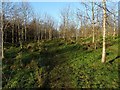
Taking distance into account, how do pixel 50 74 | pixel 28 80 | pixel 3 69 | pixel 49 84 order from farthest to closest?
pixel 3 69 < pixel 50 74 < pixel 28 80 < pixel 49 84

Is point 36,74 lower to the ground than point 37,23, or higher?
lower

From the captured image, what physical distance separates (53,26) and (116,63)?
71.4 metres

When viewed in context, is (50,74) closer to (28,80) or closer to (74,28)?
(28,80)

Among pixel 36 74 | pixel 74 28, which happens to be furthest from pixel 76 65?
pixel 74 28

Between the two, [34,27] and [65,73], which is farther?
[34,27]

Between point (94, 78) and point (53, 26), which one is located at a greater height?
point (53, 26)

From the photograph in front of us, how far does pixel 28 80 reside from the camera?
20.1m

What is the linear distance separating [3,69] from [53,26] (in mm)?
69503

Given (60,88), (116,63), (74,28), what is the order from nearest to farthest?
(60,88)
(116,63)
(74,28)

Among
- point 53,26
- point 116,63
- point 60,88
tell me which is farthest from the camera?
point 53,26

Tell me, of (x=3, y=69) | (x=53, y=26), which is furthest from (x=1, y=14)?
(x=53, y=26)

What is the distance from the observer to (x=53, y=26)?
93750 mm

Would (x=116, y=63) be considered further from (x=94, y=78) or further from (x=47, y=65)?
(x=47, y=65)

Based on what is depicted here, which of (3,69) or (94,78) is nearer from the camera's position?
(94,78)
